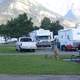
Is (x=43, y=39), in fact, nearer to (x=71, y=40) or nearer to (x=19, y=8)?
(x=71, y=40)

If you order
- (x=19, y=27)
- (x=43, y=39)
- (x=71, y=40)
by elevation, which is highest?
(x=19, y=27)

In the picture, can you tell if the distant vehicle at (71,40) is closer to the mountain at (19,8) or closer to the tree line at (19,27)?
the tree line at (19,27)

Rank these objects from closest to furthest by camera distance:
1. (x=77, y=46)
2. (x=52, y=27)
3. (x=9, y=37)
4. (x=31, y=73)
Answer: (x=31, y=73)
(x=77, y=46)
(x=9, y=37)
(x=52, y=27)

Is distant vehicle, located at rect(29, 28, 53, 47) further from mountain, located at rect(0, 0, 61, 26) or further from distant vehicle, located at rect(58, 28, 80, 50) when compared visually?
mountain, located at rect(0, 0, 61, 26)

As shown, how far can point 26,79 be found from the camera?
16.0 m

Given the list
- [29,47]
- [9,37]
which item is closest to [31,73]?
[29,47]

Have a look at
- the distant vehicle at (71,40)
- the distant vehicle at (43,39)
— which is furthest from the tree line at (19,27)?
the distant vehicle at (71,40)

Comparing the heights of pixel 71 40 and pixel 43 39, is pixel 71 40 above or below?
below

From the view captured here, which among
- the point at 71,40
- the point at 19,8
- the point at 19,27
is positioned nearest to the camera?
the point at 71,40

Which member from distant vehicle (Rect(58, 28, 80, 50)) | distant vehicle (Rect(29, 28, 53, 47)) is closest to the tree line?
distant vehicle (Rect(29, 28, 53, 47))

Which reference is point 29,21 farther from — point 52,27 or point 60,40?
point 60,40

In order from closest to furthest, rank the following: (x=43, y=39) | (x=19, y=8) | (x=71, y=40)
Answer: (x=71, y=40) → (x=43, y=39) → (x=19, y=8)

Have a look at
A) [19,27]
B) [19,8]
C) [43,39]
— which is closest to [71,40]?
[43,39]

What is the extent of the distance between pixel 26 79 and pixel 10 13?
152 metres
